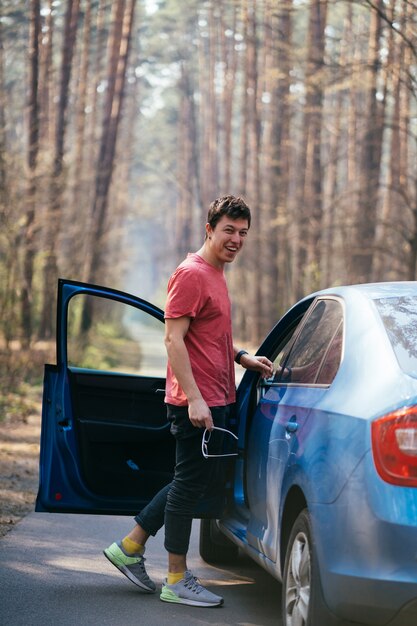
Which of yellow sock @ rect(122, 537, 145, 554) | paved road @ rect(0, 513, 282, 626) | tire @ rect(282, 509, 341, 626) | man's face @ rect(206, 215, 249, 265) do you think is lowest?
paved road @ rect(0, 513, 282, 626)

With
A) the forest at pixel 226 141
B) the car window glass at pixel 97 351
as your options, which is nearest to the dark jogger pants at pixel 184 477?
the forest at pixel 226 141

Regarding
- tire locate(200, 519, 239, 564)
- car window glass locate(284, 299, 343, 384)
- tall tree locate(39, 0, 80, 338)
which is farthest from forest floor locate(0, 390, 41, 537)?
tall tree locate(39, 0, 80, 338)

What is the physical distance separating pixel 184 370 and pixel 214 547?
176 centimetres

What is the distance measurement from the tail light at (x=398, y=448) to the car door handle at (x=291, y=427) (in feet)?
2.77

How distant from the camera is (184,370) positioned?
227 inches

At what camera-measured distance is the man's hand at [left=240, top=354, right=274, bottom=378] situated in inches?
238

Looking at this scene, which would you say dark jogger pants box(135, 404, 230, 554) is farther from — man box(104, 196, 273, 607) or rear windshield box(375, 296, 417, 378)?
rear windshield box(375, 296, 417, 378)

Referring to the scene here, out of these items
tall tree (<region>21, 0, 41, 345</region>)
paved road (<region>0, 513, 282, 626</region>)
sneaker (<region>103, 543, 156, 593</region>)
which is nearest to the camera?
paved road (<region>0, 513, 282, 626</region>)

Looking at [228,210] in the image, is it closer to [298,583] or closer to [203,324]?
[203,324]

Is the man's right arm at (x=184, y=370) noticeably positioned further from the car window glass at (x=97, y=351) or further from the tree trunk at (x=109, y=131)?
the tree trunk at (x=109, y=131)

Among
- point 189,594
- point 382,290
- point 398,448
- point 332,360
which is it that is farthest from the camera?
point 189,594

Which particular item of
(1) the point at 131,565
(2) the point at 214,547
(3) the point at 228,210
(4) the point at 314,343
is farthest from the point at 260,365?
(2) the point at 214,547

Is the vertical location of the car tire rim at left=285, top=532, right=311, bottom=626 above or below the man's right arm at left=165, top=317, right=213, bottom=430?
below

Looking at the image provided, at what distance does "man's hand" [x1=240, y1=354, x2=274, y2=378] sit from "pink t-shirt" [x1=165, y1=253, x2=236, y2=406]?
108 millimetres
